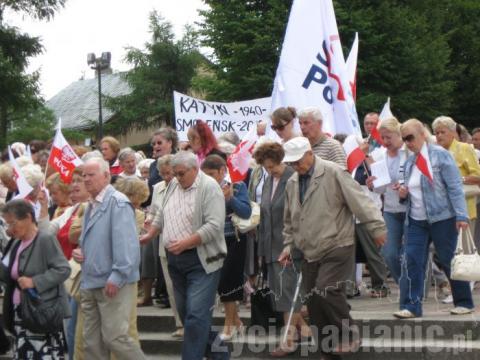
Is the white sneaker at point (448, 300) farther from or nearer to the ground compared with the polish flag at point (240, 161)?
nearer to the ground

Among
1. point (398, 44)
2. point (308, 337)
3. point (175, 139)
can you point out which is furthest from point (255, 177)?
point (398, 44)

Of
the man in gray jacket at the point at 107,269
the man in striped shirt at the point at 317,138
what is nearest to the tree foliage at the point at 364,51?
the man in striped shirt at the point at 317,138

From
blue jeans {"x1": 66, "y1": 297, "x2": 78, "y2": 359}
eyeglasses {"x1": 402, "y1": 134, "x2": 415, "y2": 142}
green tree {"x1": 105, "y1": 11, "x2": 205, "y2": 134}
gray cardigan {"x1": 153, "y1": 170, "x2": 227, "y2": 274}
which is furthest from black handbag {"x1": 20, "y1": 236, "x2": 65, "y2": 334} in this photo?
green tree {"x1": 105, "y1": 11, "x2": 205, "y2": 134}

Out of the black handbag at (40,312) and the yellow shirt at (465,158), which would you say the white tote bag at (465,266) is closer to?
the yellow shirt at (465,158)

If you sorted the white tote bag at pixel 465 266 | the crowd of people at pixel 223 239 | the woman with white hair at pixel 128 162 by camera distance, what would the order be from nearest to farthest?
the crowd of people at pixel 223 239 → the white tote bag at pixel 465 266 → the woman with white hair at pixel 128 162

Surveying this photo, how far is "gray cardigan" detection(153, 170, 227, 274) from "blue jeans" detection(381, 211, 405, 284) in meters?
2.29

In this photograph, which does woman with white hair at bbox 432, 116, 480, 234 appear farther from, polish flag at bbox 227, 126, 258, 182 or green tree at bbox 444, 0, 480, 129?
green tree at bbox 444, 0, 480, 129

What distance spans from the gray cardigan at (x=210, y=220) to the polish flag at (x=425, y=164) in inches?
73.6

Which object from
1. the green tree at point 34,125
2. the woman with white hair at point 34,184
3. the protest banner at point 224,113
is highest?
the green tree at point 34,125

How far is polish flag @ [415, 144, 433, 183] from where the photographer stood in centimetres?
851

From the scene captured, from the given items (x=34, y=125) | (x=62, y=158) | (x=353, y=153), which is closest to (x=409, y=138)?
(x=353, y=153)

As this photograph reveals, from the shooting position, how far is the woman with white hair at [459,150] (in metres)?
9.59

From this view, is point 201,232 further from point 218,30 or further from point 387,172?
point 218,30

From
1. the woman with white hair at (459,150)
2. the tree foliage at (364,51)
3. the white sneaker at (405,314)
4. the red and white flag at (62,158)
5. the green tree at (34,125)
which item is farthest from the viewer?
the green tree at (34,125)
